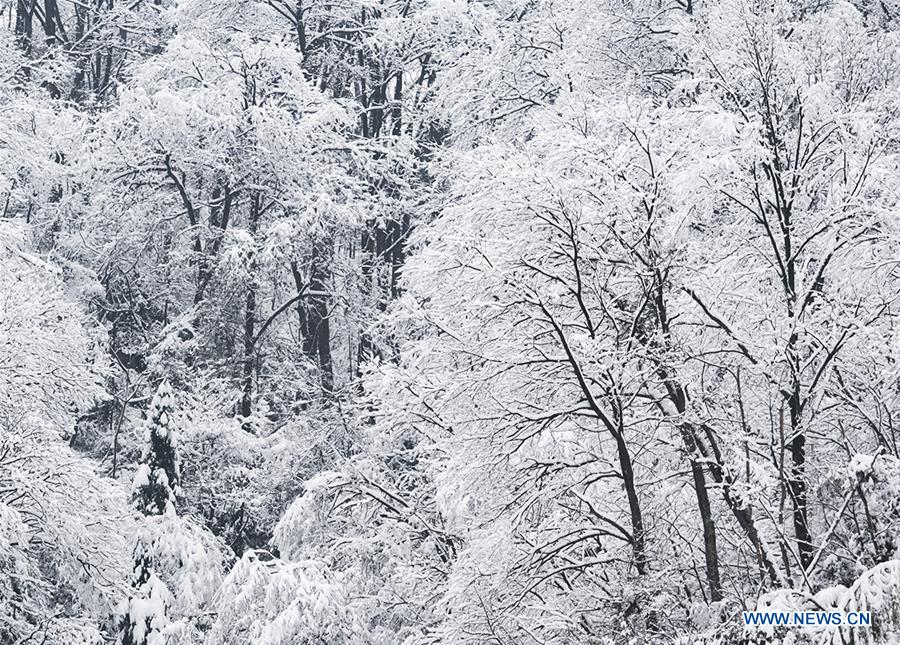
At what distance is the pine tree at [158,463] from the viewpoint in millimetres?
13133

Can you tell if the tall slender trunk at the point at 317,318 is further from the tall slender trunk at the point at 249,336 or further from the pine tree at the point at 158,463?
the pine tree at the point at 158,463

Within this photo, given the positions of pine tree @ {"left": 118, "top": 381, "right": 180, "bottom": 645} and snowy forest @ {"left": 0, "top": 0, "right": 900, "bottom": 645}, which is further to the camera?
pine tree @ {"left": 118, "top": 381, "right": 180, "bottom": 645}

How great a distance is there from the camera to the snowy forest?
834 centimetres

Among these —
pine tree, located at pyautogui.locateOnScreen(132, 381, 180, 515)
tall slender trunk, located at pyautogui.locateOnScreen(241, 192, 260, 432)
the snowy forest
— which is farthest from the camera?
tall slender trunk, located at pyautogui.locateOnScreen(241, 192, 260, 432)

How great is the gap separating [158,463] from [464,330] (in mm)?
6028

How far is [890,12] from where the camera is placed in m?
14.1

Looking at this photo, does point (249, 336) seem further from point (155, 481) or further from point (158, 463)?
point (155, 481)

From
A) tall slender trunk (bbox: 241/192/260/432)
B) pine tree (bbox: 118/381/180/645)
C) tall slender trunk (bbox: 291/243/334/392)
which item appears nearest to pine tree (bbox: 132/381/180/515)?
pine tree (bbox: 118/381/180/645)

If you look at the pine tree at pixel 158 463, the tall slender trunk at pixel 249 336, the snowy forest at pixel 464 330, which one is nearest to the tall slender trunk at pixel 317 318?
the snowy forest at pixel 464 330

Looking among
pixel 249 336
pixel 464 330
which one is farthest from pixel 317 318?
pixel 464 330

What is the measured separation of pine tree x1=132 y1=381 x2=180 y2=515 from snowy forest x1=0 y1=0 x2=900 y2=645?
43mm

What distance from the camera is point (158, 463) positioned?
43.8ft

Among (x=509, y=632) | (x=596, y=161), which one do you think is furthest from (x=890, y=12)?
(x=509, y=632)

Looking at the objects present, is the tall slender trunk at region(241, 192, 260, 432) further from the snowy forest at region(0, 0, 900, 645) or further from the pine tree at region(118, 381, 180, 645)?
the pine tree at region(118, 381, 180, 645)
